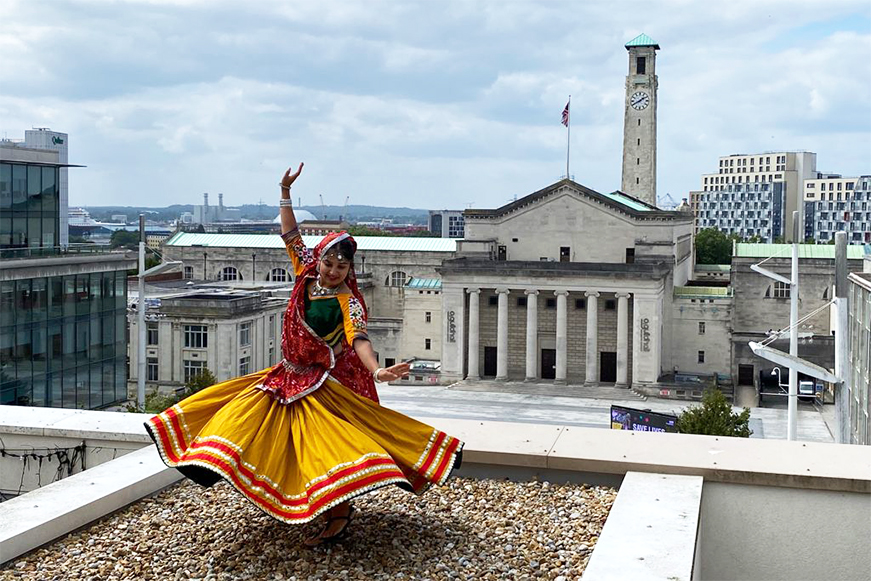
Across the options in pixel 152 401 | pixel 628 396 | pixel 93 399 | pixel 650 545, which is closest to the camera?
pixel 650 545

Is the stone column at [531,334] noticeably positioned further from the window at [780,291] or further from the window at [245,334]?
the window at [780,291]

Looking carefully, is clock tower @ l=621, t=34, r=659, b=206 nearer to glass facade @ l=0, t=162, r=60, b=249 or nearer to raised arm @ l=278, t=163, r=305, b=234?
glass facade @ l=0, t=162, r=60, b=249

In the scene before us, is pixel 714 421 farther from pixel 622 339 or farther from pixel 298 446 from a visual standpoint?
pixel 298 446

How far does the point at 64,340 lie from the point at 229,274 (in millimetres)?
60629

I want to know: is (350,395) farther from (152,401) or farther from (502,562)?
(152,401)

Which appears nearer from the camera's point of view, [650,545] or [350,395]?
[650,545]

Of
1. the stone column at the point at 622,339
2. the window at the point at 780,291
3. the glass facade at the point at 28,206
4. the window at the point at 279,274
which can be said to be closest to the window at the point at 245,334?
the stone column at the point at 622,339

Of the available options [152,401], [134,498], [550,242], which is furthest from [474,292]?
[134,498]

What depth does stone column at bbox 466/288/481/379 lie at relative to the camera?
2729 inches

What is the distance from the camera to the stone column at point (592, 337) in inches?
2638

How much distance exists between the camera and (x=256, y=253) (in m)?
94.9

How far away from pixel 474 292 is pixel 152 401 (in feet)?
86.8

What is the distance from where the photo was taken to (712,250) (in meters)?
130

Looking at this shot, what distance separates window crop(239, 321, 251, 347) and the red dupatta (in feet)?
193
